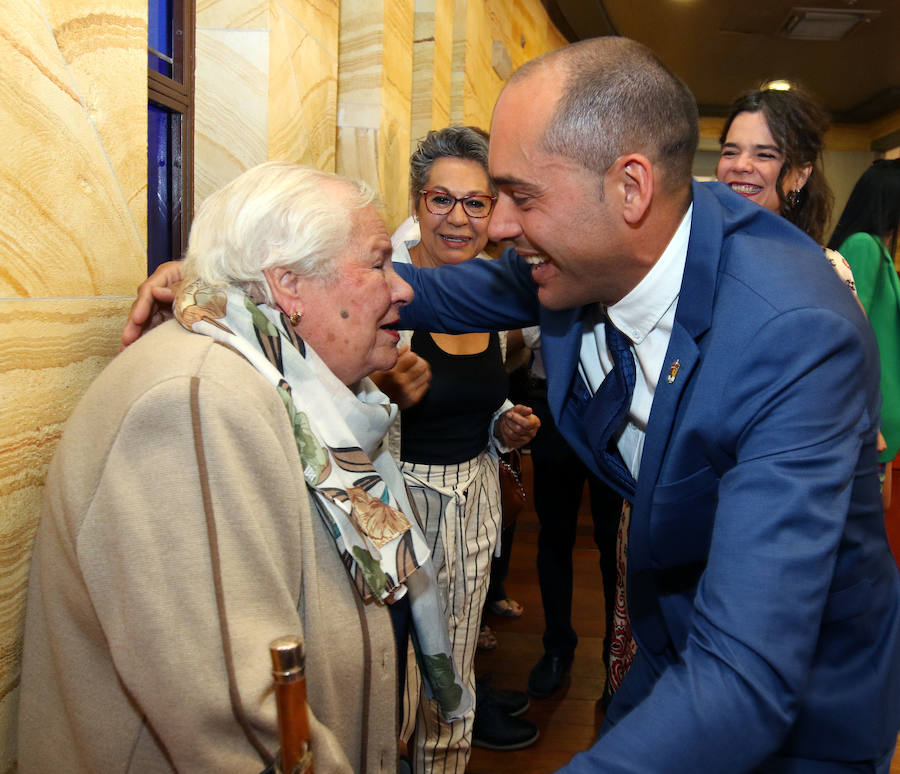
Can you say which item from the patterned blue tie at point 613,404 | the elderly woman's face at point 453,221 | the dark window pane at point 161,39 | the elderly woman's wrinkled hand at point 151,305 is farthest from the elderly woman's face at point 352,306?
the dark window pane at point 161,39

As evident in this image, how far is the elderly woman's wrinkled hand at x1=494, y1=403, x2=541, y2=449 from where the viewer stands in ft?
7.80

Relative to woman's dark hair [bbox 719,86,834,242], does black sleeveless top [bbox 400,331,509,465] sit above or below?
below

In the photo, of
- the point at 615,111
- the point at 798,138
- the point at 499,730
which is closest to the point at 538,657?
the point at 499,730

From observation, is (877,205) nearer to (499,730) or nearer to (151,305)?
(499,730)

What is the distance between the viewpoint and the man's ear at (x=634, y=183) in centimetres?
126

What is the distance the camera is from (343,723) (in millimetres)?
1367

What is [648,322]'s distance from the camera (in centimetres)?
138

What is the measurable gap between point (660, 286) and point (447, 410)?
103 centimetres

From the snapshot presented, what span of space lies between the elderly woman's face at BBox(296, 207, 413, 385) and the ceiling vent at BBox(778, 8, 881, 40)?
7.97 meters

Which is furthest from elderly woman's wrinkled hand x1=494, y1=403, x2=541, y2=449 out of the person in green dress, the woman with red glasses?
the person in green dress

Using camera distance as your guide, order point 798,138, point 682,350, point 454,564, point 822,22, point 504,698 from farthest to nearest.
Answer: point 822,22 < point 504,698 < point 798,138 < point 454,564 < point 682,350

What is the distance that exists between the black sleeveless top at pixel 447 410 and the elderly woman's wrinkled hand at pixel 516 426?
3.2 inches

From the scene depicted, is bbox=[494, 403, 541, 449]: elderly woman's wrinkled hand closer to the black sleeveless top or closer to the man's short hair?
the black sleeveless top

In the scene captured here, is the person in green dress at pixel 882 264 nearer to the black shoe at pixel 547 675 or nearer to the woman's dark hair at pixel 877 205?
the woman's dark hair at pixel 877 205
